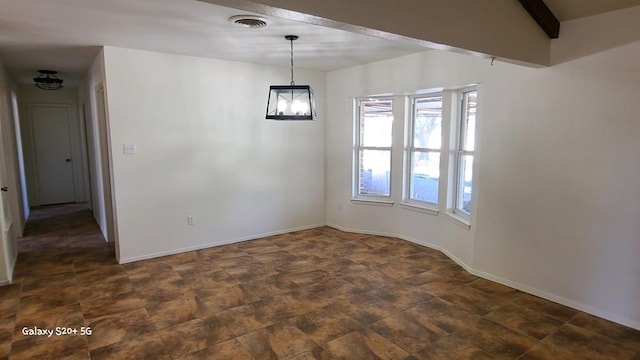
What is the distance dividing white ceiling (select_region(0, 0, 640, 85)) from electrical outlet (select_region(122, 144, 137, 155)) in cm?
108

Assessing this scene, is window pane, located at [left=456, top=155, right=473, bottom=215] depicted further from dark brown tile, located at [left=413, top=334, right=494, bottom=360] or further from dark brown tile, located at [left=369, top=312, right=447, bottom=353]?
dark brown tile, located at [left=413, top=334, right=494, bottom=360]

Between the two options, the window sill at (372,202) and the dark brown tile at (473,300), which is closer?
the dark brown tile at (473,300)

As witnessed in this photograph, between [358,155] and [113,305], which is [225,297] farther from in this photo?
[358,155]

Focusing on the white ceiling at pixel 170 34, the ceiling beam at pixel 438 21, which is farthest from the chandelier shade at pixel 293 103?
the ceiling beam at pixel 438 21

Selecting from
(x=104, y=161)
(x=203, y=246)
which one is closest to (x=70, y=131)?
(x=104, y=161)

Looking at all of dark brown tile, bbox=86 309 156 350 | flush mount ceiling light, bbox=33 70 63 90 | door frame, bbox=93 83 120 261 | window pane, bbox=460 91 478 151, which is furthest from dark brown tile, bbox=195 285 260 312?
flush mount ceiling light, bbox=33 70 63 90

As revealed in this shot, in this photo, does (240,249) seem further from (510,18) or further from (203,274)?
(510,18)

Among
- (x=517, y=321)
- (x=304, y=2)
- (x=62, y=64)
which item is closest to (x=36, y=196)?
(x=62, y=64)

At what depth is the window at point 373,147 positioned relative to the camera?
17.2 feet

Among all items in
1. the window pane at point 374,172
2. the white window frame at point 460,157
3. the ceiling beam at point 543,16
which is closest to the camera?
the ceiling beam at point 543,16

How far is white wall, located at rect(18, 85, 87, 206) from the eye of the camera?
7.33 metres

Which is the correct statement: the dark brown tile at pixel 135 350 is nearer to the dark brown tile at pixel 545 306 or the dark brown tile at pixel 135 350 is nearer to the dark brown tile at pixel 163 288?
the dark brown tile at pixel 163 288

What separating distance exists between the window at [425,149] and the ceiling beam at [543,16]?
5.07 feet

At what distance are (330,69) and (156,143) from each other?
265cm
